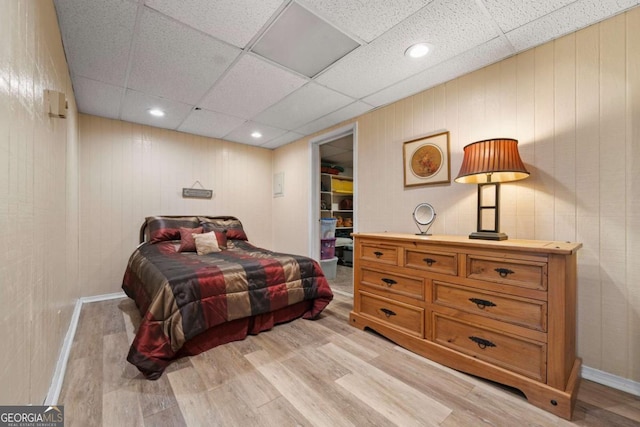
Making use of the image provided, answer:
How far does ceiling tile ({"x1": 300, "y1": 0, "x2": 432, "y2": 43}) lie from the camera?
1551mm

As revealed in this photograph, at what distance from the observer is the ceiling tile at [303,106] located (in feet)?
8.73

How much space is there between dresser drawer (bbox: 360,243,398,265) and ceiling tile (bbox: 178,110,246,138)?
234 centimetres

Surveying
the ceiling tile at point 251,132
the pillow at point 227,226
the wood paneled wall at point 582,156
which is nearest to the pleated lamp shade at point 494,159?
the wood paneled wall at point 582,156

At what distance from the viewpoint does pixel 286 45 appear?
6.31 ft

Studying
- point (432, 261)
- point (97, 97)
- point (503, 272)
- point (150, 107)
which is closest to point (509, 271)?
point (503, 272)

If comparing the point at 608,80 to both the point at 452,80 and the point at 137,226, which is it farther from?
the point at 137,226

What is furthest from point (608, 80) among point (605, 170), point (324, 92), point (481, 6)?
point (324, 92)

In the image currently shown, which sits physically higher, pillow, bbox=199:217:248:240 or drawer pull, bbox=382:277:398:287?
pillow, bbox=199:217:248:240

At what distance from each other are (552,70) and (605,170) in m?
0.78

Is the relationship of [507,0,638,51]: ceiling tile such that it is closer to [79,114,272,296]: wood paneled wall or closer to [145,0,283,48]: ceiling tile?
[145,0,283,48]: ceiling tile

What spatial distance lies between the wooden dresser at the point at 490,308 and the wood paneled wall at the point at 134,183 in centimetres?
299

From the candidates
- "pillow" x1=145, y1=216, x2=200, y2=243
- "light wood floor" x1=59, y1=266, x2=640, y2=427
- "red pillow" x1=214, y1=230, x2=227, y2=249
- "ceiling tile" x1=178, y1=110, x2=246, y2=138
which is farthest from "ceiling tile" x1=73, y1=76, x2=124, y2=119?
"light wood floor" x1=59, y1=266, x2=640, y2=427

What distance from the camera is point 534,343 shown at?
1468 millimetres

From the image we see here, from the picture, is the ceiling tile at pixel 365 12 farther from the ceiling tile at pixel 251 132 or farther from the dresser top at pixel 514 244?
the ceiling tile at pixel 251 132
